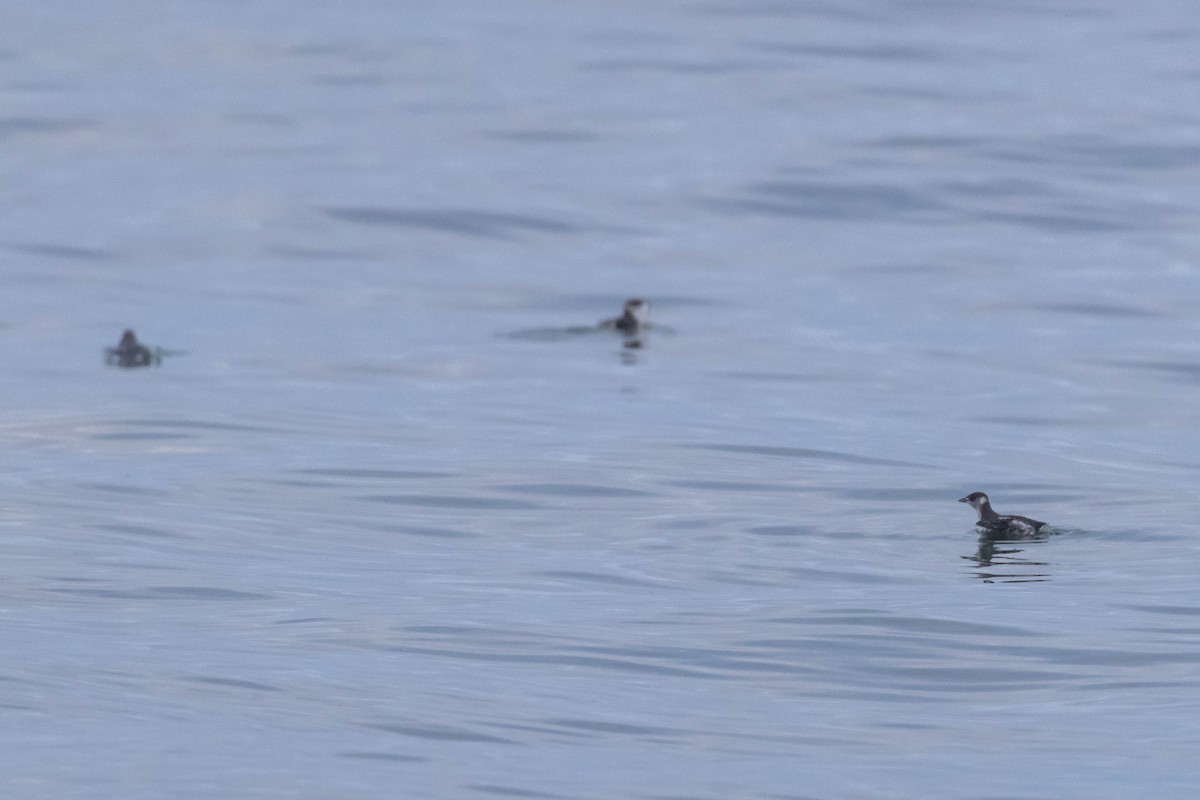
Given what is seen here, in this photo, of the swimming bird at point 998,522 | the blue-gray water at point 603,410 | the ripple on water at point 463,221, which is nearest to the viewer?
the blue-gray water at point 603,410

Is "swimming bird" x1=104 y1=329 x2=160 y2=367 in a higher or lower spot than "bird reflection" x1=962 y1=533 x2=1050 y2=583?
higher

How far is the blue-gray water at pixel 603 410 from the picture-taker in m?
11.3

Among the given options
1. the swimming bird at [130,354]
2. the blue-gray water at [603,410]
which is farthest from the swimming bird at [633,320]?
the swimming bird at [130,354]

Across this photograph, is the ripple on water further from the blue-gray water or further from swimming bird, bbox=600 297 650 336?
swimming bird, bbox=600 297 650 336

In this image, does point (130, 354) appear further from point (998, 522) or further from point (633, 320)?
point (998, 522)

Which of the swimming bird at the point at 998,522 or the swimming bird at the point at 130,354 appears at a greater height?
the swimming bird at the point at 130,354

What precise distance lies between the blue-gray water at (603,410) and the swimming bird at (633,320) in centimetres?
24

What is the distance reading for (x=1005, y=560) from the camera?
1577 cm

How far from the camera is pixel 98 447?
20.4 meters

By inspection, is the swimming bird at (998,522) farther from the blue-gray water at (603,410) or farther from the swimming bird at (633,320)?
the swimming bird at (633,320)

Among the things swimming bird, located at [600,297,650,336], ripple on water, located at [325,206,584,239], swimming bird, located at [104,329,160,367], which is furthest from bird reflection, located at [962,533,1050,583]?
ripple on water, located at [325,206,584,239]

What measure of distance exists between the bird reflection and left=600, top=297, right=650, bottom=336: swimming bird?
12.7 metres

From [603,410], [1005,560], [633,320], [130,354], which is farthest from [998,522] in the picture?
[633,320]

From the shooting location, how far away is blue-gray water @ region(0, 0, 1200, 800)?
11.3m
